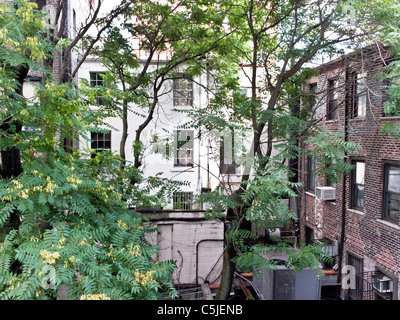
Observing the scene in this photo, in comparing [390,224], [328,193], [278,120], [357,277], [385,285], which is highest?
[278,120]

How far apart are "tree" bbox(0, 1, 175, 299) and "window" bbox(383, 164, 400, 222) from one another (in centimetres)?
811

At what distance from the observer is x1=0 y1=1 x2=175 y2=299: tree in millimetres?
3170

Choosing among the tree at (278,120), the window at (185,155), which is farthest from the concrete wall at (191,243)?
the window at (185,155)

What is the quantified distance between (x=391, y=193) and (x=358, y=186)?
1.73 m

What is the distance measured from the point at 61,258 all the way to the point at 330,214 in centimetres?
1178

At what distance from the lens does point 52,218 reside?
4191mm

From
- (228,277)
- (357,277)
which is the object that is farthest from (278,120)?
(357,277)

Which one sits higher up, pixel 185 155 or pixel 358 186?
pixel 185 155

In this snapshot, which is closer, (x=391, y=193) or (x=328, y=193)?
(x=391, y=193)

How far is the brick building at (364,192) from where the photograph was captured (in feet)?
30.0

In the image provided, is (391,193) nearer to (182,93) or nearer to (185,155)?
(185,155)

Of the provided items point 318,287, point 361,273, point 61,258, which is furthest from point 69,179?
point 361,273

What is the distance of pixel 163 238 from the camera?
31.9ft
